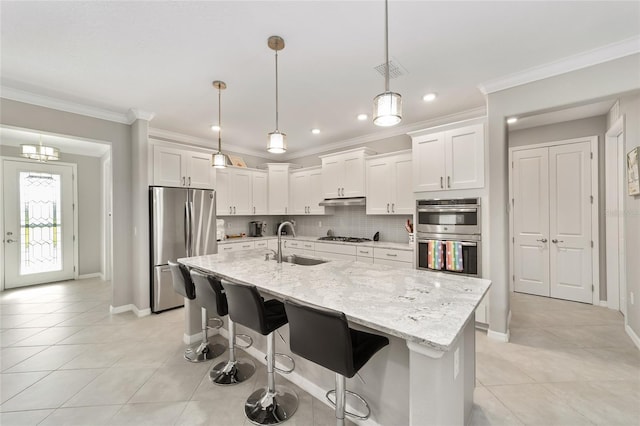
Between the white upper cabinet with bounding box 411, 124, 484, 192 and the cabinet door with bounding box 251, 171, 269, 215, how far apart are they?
3143 millimetres

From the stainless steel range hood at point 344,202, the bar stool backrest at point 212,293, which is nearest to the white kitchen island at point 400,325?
the bar stool backrest at point 212,293

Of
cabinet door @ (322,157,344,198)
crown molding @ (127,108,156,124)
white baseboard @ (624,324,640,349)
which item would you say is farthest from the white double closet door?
crown molding @ (127,108,156,124)

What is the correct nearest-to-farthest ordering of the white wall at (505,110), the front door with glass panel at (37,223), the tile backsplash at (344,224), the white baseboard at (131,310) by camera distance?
the white wall at (505,110), the white baseboard at (131,310), the tile backsplash at (344,224), the front door with glass panel at (37,223)

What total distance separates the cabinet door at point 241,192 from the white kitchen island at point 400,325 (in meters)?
2.76

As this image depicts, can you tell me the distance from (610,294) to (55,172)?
9733mm

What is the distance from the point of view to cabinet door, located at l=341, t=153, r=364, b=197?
14.7 feet

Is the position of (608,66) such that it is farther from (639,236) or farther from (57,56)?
(57,56)

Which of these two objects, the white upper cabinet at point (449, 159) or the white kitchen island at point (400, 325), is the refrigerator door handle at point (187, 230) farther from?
the white upper cabinet at point (449, 159)

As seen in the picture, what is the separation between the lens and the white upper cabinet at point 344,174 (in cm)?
448

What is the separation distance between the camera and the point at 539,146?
13.8ft

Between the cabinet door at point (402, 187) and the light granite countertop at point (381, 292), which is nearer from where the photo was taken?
the light granite countertop at point (381, 292)

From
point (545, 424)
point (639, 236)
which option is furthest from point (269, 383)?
point (639, 236)

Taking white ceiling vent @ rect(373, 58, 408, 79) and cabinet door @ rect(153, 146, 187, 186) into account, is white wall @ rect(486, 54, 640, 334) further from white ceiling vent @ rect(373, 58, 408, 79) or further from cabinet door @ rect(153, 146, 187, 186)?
cabinet door @ rect(153, 146, 187, 186)

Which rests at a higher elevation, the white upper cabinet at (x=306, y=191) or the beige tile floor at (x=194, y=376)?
the white upper cabinet at (x=306, y=191)
